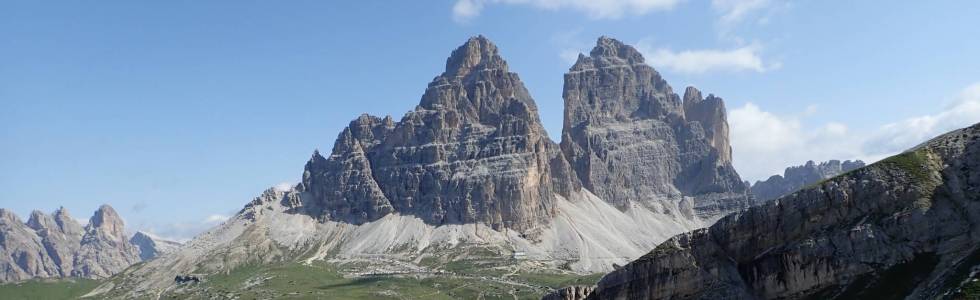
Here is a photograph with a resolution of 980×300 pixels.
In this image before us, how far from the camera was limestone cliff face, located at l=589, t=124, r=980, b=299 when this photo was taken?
85562 millimetres

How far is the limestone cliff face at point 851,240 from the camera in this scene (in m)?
85.6

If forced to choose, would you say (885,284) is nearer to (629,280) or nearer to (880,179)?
(880,179)

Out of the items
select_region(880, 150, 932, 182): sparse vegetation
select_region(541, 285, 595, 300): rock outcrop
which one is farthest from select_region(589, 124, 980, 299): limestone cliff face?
select_region(541, 285, 595, 300): rock outcrop

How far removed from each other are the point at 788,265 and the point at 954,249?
15785mm

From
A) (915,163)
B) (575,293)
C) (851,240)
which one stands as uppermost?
(915,163)

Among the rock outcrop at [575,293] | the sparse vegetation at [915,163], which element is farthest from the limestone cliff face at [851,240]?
the rock outcrop at [575,293]

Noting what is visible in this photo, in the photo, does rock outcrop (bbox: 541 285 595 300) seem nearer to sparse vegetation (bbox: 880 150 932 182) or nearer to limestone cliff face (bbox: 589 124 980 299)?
limestone cliff face (bbox: 589 124 980 299)

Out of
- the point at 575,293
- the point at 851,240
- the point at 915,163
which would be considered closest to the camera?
the point at 851,240

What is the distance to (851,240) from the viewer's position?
89.5m

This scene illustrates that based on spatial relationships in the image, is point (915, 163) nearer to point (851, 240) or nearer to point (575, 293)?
point (851, 240)

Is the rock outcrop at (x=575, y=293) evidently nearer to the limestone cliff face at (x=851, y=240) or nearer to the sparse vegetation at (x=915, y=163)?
the limestone cliff face at (x=851, y=240)

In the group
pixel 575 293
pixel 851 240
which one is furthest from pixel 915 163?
pixel 575 293

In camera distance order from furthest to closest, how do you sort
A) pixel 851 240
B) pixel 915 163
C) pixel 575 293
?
pixel 575 293, pixel 915 163, pixel 851 240

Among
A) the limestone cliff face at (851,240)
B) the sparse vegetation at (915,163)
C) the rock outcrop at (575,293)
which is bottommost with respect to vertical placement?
the rock outcrop at (575,293)
